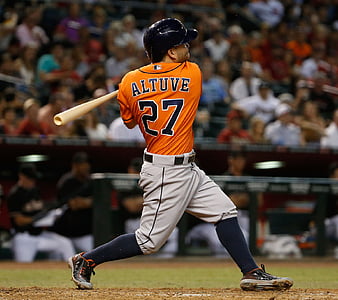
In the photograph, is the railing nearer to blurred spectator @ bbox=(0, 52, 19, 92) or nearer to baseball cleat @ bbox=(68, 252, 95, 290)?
blurred spectator @ bbox=(0, 52, 19, 92)

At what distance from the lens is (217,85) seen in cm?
1227

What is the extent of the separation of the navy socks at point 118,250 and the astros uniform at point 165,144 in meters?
0.06

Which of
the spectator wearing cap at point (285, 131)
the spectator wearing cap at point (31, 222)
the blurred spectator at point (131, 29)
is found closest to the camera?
the spectator wearing cap at point (31, 222)

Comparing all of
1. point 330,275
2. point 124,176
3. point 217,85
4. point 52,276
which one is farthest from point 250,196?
point 217,85

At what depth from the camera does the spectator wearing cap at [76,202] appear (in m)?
8.50

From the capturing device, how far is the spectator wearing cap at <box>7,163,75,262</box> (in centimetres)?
838

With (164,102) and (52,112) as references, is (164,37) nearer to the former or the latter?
(164,102)

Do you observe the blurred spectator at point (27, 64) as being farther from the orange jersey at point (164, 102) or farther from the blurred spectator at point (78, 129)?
the orange jersey at point (164, 102)

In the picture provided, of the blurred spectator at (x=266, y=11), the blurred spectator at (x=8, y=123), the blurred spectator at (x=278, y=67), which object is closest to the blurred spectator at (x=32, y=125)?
the blurred spectator at (x=8, y=123)

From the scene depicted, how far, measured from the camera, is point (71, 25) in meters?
12.7

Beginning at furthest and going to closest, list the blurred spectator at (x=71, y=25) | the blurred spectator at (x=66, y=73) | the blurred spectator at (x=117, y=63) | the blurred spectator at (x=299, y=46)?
1. the blurred spectator at (x=299, y=46)
2. the blurred spectator at (x=71, y=25)
3. the blurred spectator at (x=117, y=63)
4. the blurred spectator at (x=66, y=73)

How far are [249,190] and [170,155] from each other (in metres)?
4.24

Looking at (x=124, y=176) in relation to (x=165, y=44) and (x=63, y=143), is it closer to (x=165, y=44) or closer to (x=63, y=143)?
(x=63, y=143)

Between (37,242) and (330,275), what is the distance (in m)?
3.33
